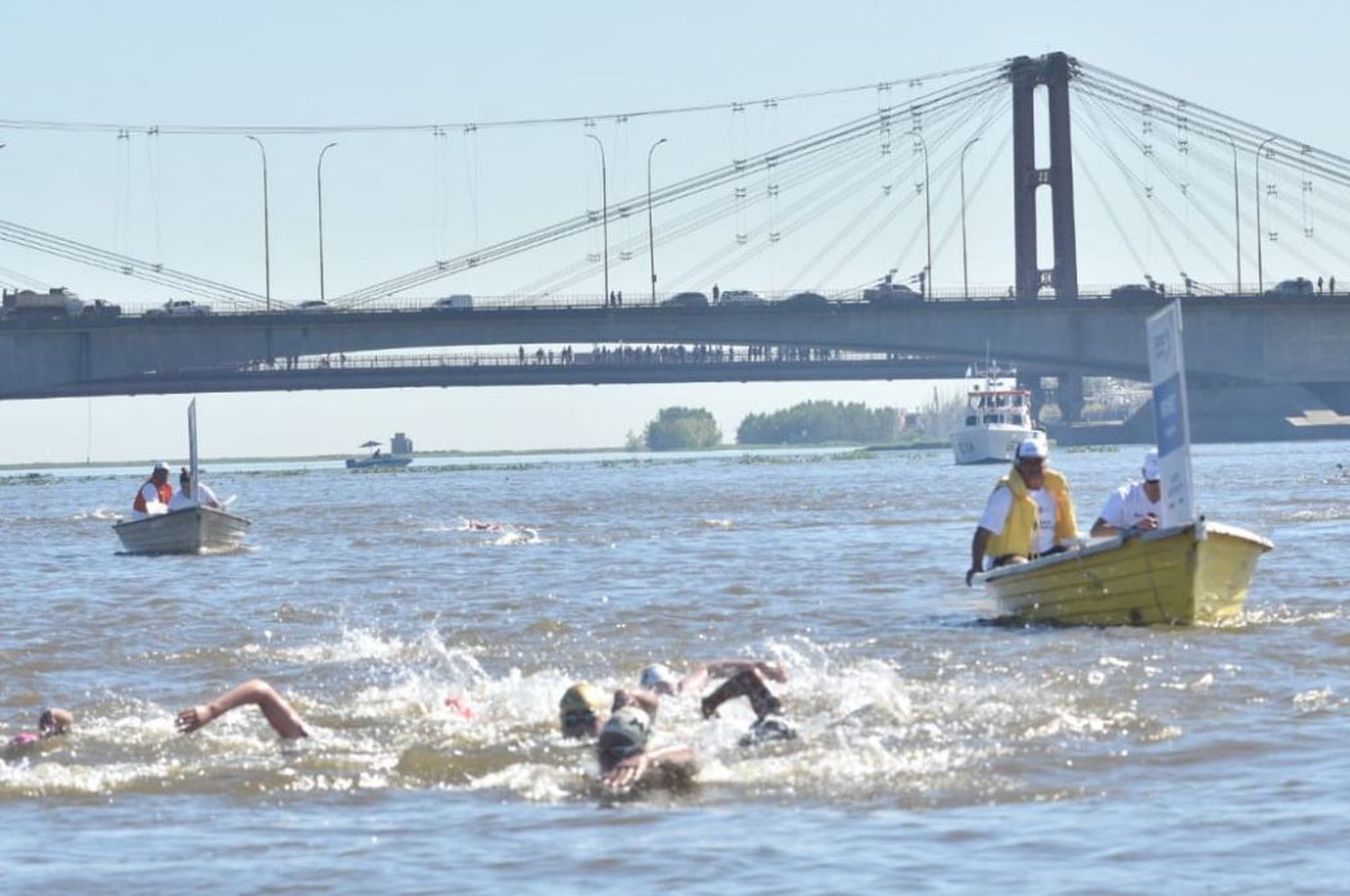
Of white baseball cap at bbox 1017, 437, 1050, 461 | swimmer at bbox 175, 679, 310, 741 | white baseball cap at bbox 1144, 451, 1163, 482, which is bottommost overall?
swimmer at bbox 175, 679, 310, 741

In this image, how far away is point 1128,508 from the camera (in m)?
22.8

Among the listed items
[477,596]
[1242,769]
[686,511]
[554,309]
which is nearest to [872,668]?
[1242,769]

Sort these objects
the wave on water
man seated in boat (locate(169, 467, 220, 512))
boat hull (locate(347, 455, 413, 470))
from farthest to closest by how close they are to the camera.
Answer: boat hull (locate(347, 455, 413, 470)) < man seated in boat (locate(169, 467, 220, 512)) < the wave on water

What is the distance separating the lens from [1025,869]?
Answer: 11.5 meters

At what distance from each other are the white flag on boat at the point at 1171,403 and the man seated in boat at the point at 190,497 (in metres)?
22.3

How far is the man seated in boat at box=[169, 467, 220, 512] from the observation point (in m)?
40.6

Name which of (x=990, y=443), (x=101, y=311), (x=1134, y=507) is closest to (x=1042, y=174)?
(x=990, y=443)

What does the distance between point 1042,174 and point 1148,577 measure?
99.8m

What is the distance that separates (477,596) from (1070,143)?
305ft

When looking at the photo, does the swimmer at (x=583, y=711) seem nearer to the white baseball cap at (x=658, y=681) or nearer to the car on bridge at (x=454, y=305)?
the white baseball cap at (x=658, y=681)

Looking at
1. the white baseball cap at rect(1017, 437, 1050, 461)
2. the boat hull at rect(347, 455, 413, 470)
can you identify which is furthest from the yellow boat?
the boat hull at rect(347, 455, 413, 470)

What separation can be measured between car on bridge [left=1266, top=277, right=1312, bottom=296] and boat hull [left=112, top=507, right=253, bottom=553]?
231 feet

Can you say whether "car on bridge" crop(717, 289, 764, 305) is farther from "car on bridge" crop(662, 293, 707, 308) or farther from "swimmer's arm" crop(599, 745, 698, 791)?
"swimmer's arm" crop(599, 745, 698, 791)

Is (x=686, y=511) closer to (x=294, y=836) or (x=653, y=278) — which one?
(x=294, y=836)
